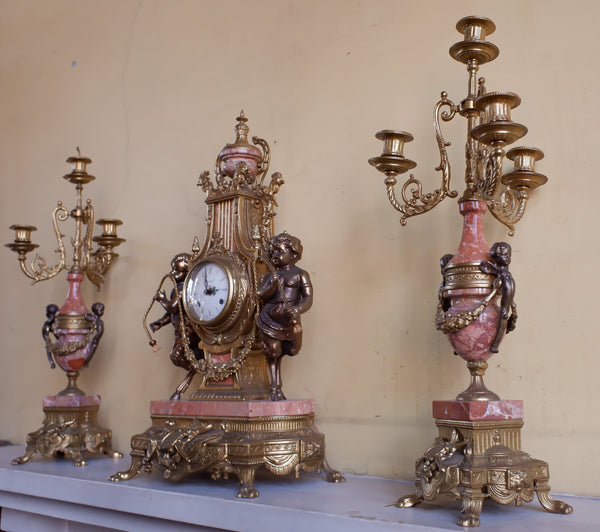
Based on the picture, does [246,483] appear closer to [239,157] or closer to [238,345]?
[238,345]

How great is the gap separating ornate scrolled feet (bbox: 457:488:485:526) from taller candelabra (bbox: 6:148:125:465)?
1473 mm

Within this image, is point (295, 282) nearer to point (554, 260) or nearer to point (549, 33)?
point (554, 260)

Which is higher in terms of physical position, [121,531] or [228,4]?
[228,4]

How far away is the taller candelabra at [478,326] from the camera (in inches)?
58.4

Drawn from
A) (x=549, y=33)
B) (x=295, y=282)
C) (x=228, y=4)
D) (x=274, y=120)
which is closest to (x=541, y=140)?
(x=549, y=33)

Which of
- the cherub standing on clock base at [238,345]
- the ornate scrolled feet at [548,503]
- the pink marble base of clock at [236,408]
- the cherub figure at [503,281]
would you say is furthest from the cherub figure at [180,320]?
the ornate scrolled feet at [548,503]

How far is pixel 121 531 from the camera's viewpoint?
78.7 inches

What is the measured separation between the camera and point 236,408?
1882 mm

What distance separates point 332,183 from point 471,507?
1229 millimetres

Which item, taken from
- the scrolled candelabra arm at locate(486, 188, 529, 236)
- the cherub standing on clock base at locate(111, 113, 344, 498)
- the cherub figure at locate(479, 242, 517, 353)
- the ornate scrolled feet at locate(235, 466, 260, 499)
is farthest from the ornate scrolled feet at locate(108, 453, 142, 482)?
the scrolled candelabra arm at locate(486, 188, 529, 236)

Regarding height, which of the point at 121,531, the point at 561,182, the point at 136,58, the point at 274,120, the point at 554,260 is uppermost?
the point at 136,58

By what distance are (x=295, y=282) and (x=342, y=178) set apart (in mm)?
513

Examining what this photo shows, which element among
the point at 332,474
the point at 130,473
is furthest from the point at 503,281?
the point at 130,473

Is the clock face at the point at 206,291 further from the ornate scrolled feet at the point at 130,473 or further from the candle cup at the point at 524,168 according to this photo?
the candle cup at the point at 524,168
